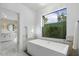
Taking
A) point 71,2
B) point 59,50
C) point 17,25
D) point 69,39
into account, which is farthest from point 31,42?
point 71,2

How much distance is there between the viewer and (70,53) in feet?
3.95

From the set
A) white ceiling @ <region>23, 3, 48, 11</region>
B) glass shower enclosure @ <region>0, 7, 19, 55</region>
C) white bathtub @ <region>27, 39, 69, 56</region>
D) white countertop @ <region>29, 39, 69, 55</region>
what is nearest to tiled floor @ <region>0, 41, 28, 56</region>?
glass shower enclosure @ <region>0, 7, 19, 55</region>

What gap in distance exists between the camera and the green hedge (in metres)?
1.22

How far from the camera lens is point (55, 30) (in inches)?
50.8

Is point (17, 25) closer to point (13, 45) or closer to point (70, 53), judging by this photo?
point (13, 45)

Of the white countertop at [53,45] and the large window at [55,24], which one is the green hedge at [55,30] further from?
the white countertop at [53,45]

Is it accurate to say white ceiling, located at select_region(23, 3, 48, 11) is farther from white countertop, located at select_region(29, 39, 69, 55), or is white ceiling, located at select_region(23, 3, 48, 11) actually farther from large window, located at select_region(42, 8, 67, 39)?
white countertop, located at select_region(29, 39, 69, 55)

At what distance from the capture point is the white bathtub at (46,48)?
1150 millimetres

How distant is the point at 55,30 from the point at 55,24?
4.2 inches

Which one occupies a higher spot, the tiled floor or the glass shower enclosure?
the glass shower enclosure

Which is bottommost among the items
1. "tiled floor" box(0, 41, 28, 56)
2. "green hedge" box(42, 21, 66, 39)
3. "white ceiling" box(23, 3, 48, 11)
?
"tiled floor" box(0, 41, 28, 56)

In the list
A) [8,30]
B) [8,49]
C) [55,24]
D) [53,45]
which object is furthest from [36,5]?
[8,49]

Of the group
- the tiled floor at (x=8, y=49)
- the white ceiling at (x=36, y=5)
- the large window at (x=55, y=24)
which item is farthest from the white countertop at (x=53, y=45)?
the white ceiling at (x=36, y=5)

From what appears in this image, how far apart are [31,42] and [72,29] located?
2.47 feet
